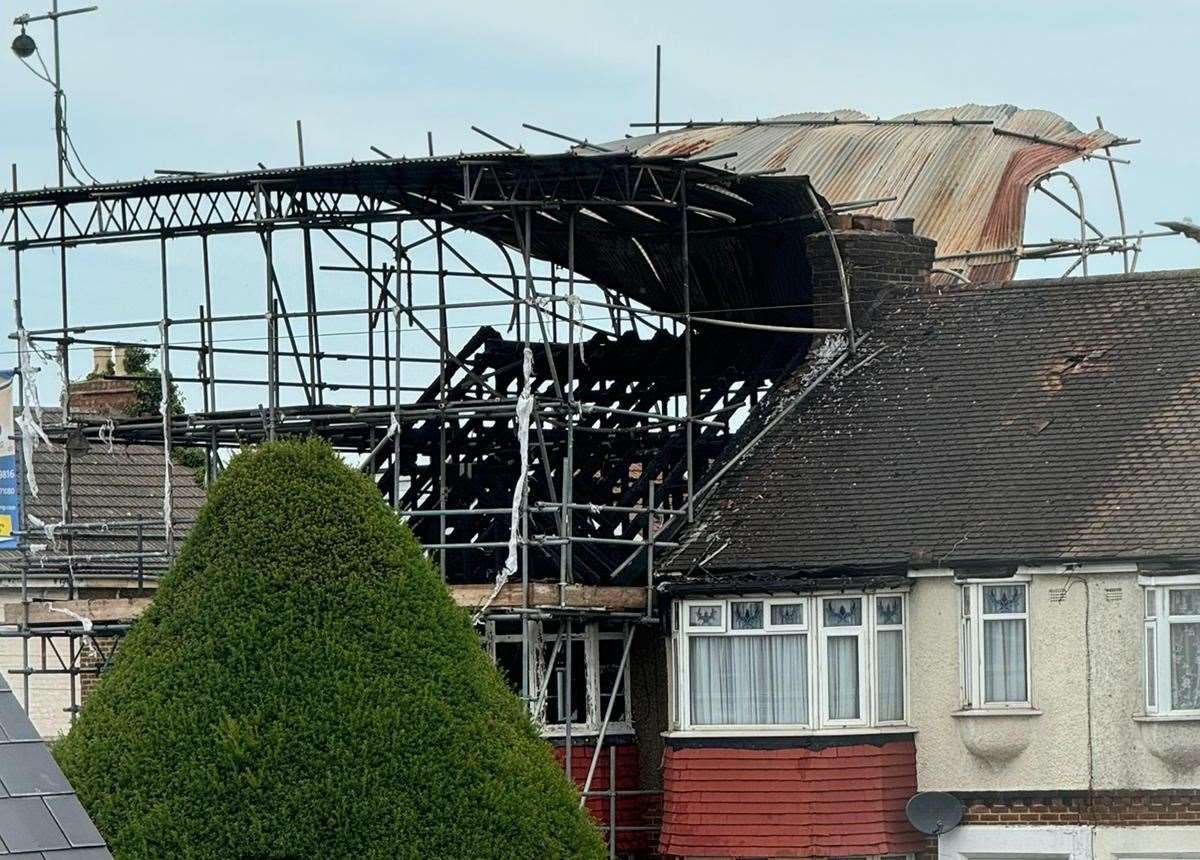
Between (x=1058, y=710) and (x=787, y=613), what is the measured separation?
299 cm

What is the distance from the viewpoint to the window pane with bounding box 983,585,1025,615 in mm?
28406

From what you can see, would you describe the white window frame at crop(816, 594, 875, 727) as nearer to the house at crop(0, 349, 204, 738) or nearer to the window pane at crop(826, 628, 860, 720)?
the window pane at crop(826, 628, 860, 720)

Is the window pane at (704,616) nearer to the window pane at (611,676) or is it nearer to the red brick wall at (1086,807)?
the window pane at (611,676)

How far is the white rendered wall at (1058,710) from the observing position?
1091 inches

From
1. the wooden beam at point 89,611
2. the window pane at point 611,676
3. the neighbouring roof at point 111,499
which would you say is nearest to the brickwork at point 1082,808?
the window pane at point 611,676

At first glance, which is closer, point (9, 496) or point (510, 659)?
point (510, 659)

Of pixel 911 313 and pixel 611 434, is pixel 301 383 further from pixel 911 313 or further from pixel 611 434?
pixel 911 313

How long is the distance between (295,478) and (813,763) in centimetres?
606

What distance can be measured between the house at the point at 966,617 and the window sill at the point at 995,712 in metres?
0.03

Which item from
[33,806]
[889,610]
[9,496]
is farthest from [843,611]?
[33,806]

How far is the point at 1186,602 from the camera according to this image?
2761 cm

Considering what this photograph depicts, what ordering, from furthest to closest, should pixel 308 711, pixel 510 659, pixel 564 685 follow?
pixel 510 659 < pixel 564 685 < pixel 308 711

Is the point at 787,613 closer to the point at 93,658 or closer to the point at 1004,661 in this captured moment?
the point at 1004,661

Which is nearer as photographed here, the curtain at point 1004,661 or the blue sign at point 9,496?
the curtain at point 1004,661
